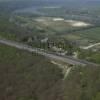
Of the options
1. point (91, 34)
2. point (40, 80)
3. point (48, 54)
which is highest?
point (48, 54)

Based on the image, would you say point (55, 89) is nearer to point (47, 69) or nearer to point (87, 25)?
point (47, 69)

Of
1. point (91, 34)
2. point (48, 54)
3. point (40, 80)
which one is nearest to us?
point (40, 80)

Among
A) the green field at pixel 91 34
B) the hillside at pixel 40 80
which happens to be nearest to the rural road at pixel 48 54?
the hillside at pixel 40 80

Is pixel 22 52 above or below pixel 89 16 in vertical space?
above

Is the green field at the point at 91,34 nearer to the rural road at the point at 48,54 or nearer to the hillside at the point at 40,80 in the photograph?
the rural road at the point at 48,54

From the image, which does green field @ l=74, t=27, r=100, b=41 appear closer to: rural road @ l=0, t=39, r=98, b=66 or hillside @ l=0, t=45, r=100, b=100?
rural road @ l=0, t=39, r=98, b=66

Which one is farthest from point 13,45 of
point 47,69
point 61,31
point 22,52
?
point 61,31

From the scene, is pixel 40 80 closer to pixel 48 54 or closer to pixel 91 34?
pixel 48 54

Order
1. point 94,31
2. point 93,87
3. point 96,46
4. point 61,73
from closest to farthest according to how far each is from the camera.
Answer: point 93,87
point 61,73
point 96,46
point 94,31

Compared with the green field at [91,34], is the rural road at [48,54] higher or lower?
higher

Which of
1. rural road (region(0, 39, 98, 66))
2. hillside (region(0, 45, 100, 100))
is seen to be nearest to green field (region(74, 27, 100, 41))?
rural road (region(0, 39, 98, 66))

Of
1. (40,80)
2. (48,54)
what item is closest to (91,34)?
(48,54)
